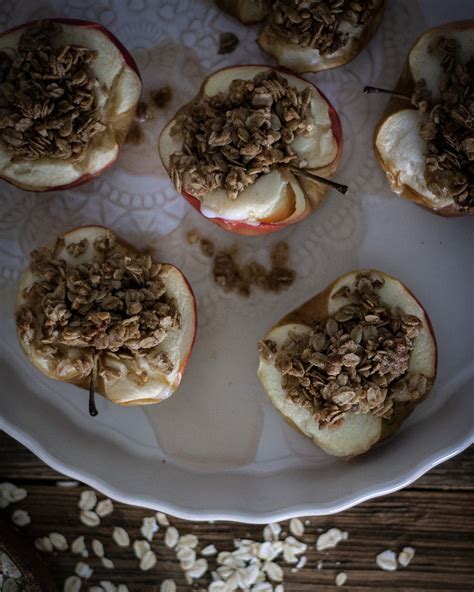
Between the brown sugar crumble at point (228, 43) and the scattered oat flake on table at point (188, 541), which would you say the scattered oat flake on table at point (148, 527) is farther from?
the brown sugar crumble at point (228, 43)

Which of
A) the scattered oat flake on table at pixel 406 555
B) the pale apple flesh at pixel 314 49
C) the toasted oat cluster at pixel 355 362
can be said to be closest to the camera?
the toasted oat cluster at pixel 355 362

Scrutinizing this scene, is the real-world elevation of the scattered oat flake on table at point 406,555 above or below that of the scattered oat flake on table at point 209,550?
above

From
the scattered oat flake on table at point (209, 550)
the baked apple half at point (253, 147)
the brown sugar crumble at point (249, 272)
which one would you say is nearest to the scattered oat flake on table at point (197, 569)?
the scattered oat flake on table at point (209, 550)

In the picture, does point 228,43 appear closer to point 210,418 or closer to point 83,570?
point 210,418

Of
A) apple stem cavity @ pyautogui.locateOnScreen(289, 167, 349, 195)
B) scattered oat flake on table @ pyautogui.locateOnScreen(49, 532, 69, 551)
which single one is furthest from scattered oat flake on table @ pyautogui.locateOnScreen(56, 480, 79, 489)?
apple stem cavity @ pyautogui.locateOnScreen(289, 167, 349, 195)

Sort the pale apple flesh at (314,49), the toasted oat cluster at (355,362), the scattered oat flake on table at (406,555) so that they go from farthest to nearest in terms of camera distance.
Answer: the scattered oat flake on table at (406,555)
the pale apple flesh at (314,49)
the toasted oat cluster at (355,362)

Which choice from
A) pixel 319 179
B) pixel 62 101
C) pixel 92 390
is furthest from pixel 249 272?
pixel 62 101

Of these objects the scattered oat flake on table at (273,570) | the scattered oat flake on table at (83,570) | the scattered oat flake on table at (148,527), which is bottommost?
the scattered oat flake on table at (83,570)

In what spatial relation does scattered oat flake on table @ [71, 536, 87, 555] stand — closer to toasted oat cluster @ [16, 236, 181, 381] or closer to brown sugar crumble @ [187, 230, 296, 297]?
toasted oat cluster @ [16, 236, 181, 381]
